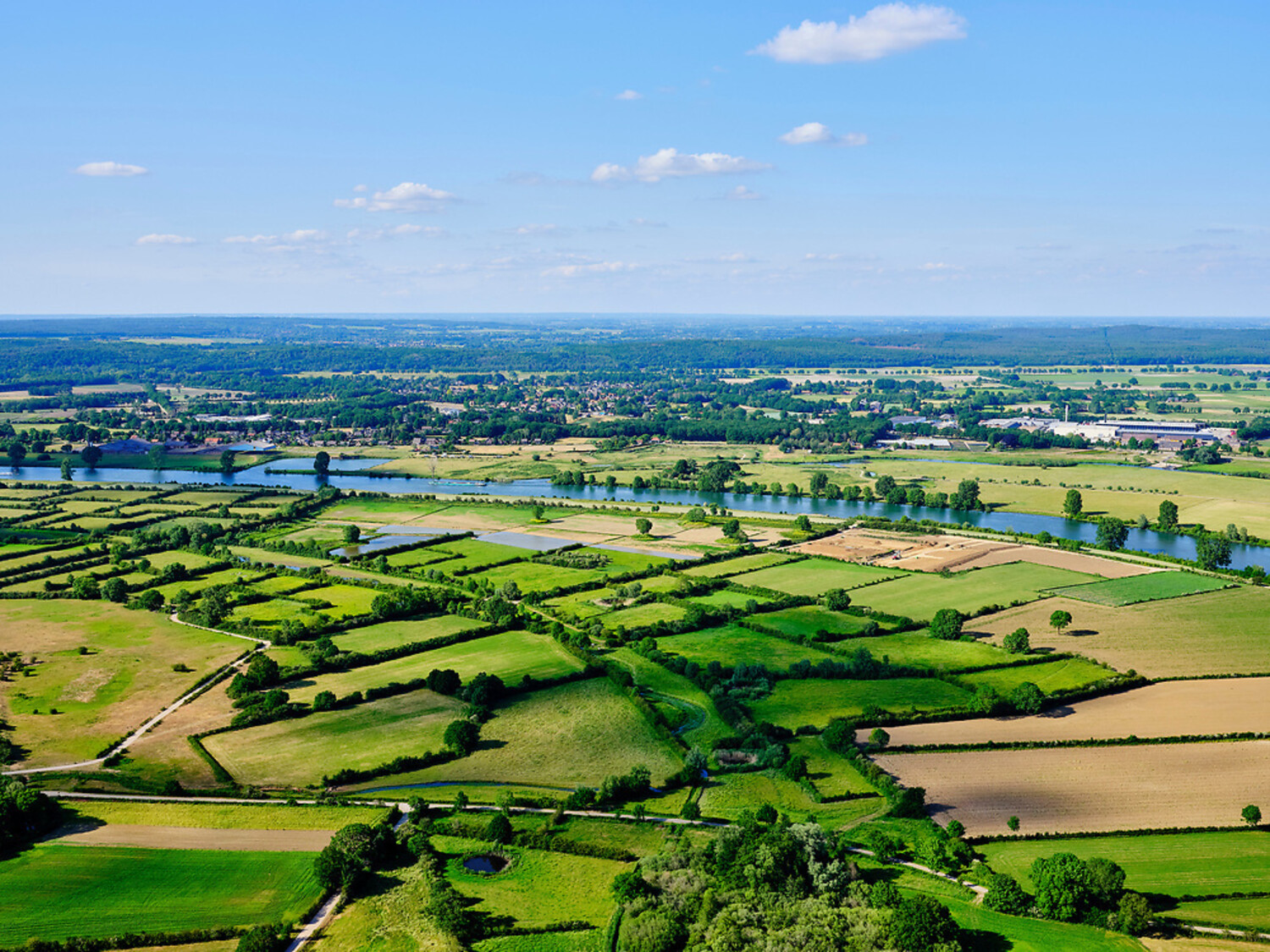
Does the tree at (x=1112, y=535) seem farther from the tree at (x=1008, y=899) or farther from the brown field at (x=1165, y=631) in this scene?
the tree at (x=1008, y=899)

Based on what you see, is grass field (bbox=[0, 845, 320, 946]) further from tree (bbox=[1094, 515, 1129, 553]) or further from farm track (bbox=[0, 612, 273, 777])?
tree (bbox=[1094, 515, 1129, 553])

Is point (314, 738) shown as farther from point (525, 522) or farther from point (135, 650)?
point (525, 522)

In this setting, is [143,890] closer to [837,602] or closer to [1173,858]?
[1173,858]

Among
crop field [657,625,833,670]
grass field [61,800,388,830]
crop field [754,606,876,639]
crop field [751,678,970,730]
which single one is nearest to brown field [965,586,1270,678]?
crop field [754,606,876,639]

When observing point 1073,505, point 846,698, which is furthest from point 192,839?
point 1073,505

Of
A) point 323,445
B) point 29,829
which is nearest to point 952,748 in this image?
point 29,829
